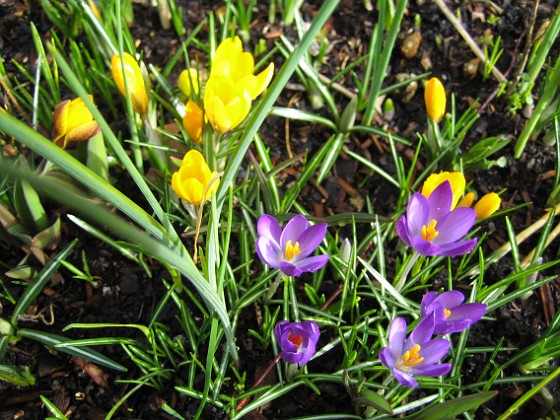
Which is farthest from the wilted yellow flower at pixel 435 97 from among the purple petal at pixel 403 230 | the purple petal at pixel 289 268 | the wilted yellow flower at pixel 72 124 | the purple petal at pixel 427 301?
the wilted yellow flower at pixel 72 124

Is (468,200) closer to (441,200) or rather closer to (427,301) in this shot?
(441,200)

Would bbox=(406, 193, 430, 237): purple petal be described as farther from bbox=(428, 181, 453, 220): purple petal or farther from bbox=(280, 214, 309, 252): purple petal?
bbox=(280, 214, 309, 252): purple petal

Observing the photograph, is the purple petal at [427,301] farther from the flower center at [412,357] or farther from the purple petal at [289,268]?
the purple petal at [289,268]

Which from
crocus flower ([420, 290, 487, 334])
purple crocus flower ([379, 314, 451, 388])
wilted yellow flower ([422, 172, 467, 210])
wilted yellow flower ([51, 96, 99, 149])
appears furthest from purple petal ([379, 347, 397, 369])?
wilted yellow flower ([51, 96, 99, 149])

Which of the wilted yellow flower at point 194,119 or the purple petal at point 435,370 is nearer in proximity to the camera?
the purple petal at point 435,370

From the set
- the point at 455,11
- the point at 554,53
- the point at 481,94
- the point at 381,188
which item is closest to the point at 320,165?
the point at 381,188

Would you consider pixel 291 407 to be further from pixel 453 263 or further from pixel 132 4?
pixel 132 4
